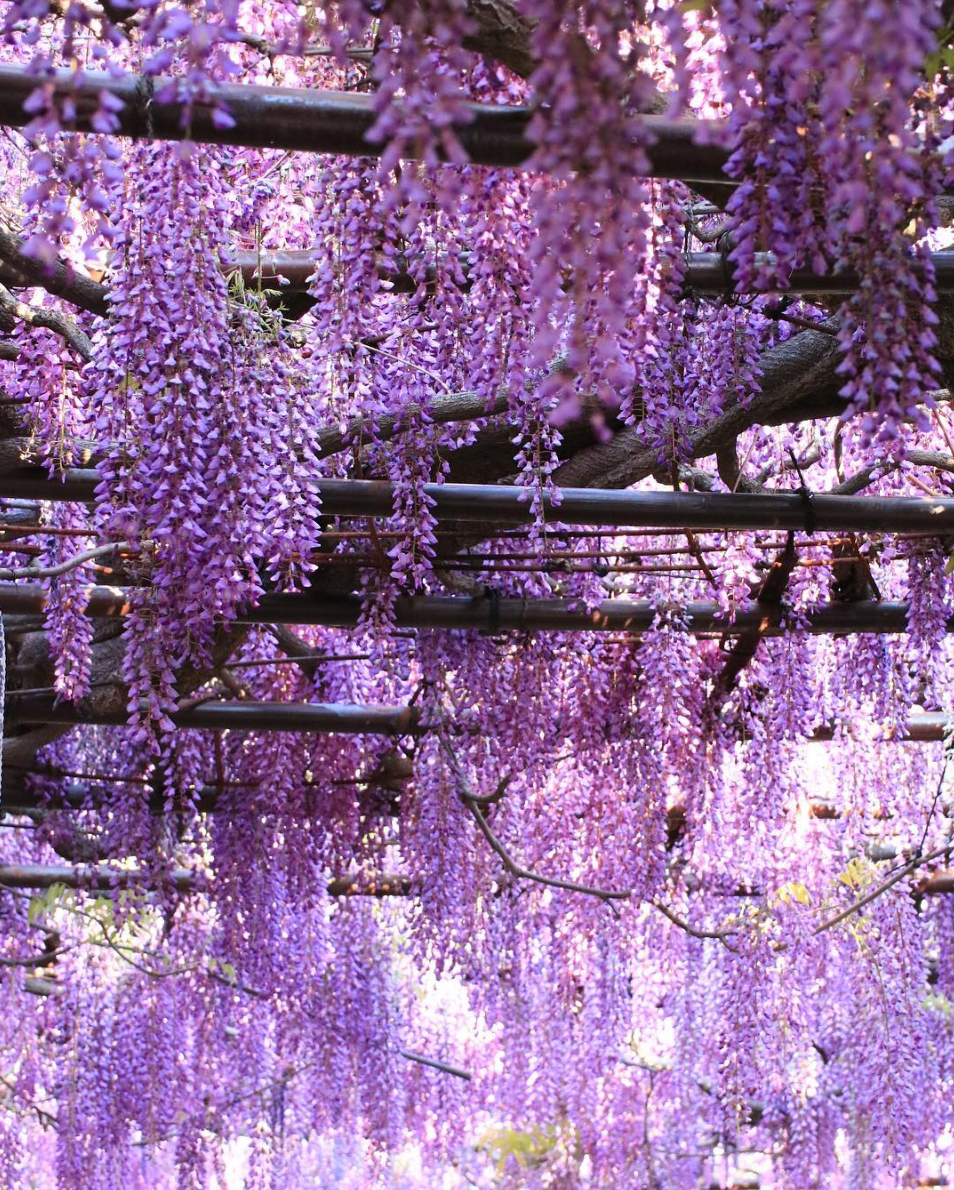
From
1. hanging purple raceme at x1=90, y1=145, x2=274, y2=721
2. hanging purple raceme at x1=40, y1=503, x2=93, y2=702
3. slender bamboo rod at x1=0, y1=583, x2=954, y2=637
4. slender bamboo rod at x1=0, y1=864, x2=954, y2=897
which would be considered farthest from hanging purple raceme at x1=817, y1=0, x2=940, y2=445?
slender bamboo rod at x1=0, y1=864, x2=954, y2=897

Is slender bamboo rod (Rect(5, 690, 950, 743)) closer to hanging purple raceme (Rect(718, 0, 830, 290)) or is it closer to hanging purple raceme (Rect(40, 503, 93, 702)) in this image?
hanging purple raceme (Rect(40, 503, 93, 702))

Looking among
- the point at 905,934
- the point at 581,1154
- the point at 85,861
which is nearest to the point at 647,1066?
the point at 581,1154

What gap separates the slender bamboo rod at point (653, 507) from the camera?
137 inches

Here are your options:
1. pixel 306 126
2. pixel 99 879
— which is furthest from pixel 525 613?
pixel 306 126

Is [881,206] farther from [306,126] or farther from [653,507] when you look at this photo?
[653,507]

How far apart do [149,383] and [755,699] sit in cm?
303

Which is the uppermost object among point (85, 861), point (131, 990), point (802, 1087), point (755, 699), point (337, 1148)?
point (755, 699)

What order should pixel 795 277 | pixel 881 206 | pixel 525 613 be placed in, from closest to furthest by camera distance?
pixel 881 206, pixel 795 277, pixel 525 613

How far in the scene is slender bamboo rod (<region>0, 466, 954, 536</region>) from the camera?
347 cm

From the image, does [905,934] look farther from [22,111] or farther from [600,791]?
[22,111]

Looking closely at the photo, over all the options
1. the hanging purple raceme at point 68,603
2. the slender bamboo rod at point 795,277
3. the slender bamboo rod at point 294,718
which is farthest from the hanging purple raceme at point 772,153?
the slender bamboo rod at point 294,718

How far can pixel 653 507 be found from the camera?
3.46 meters

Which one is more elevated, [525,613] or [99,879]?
[525,613]

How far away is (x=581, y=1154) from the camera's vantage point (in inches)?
347
